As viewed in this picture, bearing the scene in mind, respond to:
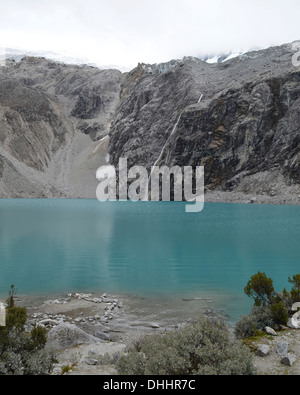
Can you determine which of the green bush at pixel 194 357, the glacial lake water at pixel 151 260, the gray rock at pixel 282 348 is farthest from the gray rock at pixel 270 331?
the glacial lake water at pixel 151 260

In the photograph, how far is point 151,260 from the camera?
94.3 feet

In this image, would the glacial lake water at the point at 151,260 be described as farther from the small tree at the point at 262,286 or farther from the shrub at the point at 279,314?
the shrub at the point at 279,314

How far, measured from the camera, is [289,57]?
132 m

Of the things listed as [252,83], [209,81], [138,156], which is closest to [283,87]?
[252,83]

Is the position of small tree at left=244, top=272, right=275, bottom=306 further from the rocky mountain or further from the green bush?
the rocky mountain

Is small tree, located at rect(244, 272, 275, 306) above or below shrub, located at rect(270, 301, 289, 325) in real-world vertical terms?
above

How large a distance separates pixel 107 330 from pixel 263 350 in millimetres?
7374

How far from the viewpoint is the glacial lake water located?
20750mm

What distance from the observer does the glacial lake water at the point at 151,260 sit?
20.8m

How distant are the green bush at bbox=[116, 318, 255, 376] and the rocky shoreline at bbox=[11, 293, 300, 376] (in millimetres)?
1014

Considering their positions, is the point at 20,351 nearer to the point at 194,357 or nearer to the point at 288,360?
the point at 194,357

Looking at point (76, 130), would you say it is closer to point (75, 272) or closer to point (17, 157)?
point (17, 157)

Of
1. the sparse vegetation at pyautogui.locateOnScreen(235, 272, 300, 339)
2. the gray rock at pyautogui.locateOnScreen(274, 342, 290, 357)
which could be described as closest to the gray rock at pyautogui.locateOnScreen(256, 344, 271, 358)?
the gray rock at pyautogui.locateOnScreen(274, 342, 290, 357)

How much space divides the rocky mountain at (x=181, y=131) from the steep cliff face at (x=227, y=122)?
34 centimetres
